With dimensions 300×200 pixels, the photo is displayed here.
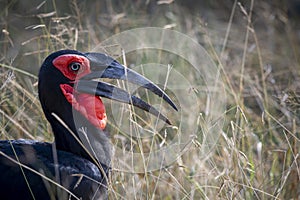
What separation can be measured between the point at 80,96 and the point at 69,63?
0.15m

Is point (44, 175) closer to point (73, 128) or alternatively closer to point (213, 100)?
point (73, 128)

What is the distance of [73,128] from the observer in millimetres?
3297

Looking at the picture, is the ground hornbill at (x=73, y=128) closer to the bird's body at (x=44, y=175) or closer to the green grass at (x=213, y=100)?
the bird's body at (x=44, y=175)

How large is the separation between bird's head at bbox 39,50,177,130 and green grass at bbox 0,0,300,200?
23 centimetres

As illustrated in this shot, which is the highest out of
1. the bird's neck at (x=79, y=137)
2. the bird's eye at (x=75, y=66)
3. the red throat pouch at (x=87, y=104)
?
the bird's eye at (x=75, y=66)

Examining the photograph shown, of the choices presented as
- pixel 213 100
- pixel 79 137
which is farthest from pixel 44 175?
pixel 213 100

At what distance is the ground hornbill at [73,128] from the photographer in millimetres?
3018

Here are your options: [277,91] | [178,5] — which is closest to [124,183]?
[277,91]

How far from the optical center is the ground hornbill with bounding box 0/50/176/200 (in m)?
3.02

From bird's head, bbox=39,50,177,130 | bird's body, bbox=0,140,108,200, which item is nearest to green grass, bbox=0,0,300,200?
bird's body, bbox=0,140,108,200


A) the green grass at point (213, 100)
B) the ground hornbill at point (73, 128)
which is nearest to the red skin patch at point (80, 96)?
the ground hornbill at point (73, 128)

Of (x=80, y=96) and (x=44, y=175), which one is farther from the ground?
(x=80, y=96)

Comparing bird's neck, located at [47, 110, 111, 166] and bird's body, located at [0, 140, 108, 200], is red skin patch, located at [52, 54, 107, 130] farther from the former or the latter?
bird's body, located at [0, 140, 108, 200]

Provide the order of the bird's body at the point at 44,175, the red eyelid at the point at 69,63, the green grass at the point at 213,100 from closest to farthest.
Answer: the bird's body at the point at 44,175 < the red eyelid at the point at 69,63 < the green grass at the point at 213,100
